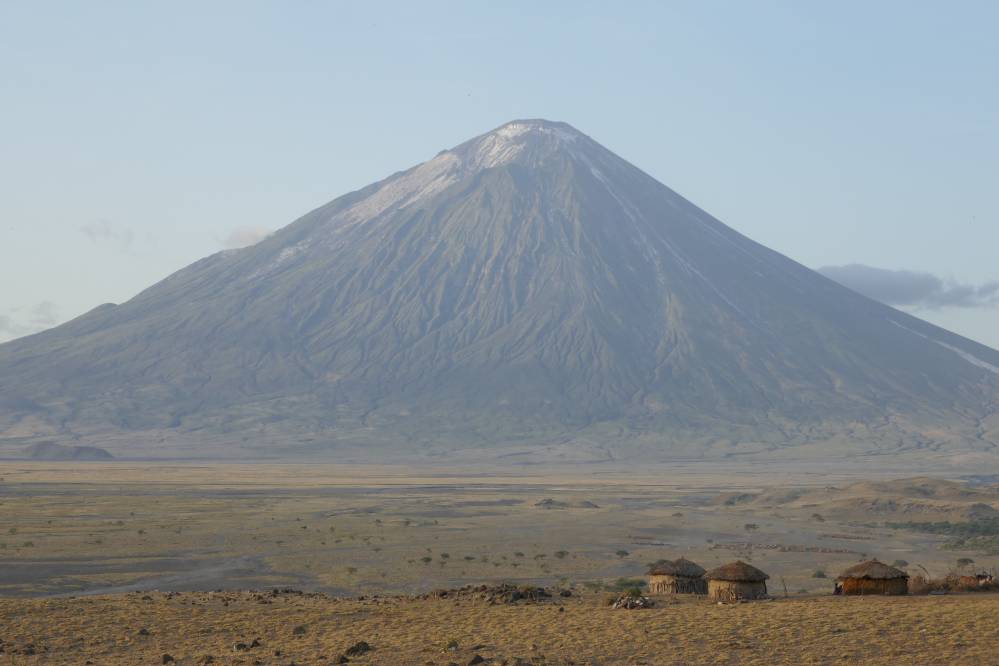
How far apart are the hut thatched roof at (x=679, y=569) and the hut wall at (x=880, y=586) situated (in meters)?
3.71

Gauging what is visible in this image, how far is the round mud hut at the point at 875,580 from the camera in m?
27.8

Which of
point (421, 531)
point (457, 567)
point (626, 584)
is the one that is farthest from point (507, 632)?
point (421, 531)

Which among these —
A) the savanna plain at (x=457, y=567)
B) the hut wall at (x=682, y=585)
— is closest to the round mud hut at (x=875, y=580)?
the savanna plain at (x=457, y=567)

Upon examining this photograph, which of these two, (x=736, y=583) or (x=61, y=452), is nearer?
(x=736, y=583)

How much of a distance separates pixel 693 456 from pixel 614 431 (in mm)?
15251

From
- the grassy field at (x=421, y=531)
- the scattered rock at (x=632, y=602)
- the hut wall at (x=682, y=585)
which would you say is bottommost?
the grassy field at (x=421, y=531)

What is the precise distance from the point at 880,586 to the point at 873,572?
32cm

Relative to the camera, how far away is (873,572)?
91.5 feet

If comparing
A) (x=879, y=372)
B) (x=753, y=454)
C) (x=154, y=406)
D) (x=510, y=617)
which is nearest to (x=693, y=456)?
(x=753, y=454)

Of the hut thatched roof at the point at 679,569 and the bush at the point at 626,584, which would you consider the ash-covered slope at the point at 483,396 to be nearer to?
the bush at the point at 626,584

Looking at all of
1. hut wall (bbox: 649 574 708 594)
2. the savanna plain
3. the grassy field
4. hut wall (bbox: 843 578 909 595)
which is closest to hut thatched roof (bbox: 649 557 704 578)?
hut wall (bbox: 649 574 708 594)

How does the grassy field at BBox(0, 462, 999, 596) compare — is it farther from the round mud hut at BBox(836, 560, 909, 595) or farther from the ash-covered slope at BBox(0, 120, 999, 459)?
the ash-covered slope at BBox(0, 120, 999, 459)

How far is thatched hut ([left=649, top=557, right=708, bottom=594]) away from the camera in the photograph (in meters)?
29.9

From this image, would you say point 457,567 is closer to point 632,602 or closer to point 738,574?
point 738,574
